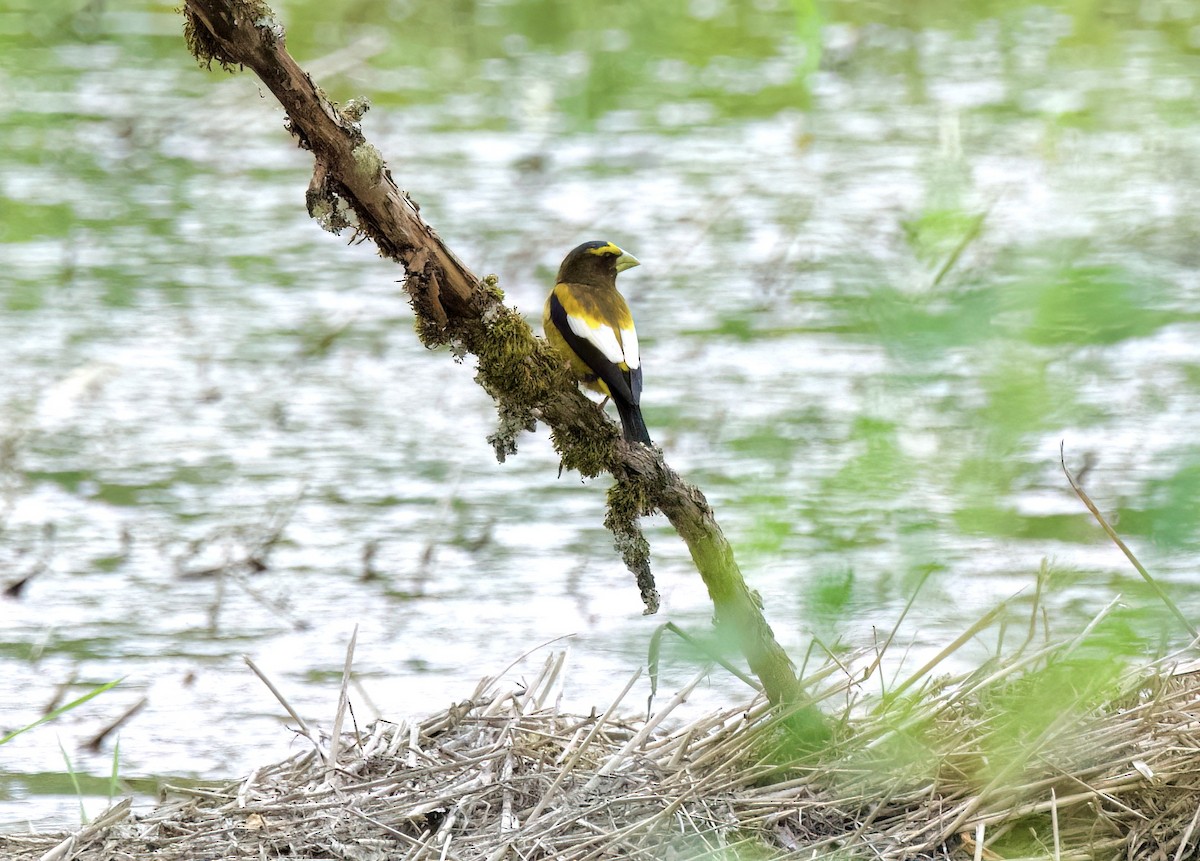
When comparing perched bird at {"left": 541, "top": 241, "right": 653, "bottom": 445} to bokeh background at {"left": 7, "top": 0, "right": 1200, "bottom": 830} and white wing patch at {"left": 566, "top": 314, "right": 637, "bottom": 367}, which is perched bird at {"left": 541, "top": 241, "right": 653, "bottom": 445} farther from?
bokeh background at {"left": 7, "top": 0, "right": 1200, "bottom": 830}

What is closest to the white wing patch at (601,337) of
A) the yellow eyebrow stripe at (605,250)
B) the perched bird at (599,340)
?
the perched bird at (599,340)

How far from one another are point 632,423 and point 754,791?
93 centimetres

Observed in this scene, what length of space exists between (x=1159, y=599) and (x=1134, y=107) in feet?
2.15

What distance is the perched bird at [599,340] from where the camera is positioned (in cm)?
389

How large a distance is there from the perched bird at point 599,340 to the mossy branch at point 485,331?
17 cm

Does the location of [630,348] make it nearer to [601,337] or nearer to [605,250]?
[601,337]

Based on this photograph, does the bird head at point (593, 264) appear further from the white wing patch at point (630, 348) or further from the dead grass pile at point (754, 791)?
the dead grass pile at point (754, 791)

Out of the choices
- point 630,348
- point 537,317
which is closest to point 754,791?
point 630,348

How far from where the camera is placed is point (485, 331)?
3469 mm

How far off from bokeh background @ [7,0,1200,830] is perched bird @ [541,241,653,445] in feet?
1.67

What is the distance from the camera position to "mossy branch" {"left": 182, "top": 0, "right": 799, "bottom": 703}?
3098 millimetres

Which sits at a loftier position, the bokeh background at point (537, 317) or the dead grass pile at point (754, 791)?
the bokeh background at point (537, 317)

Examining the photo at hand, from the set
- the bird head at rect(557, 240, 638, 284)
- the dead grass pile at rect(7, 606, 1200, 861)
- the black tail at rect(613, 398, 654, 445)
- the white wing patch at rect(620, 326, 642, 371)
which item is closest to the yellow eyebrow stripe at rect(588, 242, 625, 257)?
the bird head at rect(557, 240, 638, 284)

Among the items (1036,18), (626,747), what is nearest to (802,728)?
(626,747)
